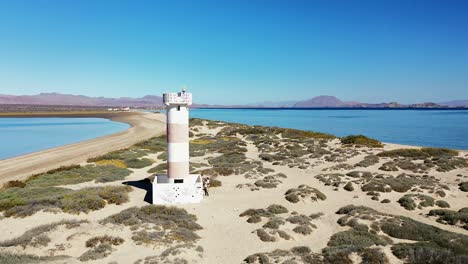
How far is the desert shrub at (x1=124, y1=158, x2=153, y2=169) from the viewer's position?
29344mm

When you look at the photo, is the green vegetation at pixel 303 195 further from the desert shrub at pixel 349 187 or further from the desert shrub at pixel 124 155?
the desert shrub at pixel 124 155

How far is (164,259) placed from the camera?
10.6m

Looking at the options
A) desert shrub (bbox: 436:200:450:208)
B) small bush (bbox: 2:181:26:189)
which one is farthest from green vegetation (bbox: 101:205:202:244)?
desert shrub (bbox: 436:200:450:208)

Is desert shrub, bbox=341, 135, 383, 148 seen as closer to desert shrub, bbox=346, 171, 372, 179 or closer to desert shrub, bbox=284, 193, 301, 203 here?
desert shrub, bbox=346, 171, 372, 179

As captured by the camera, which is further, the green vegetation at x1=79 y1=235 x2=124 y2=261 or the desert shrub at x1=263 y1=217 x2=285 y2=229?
the desert shrub at x1=263 y1=217 x2=285 y2=229

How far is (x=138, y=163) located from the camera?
30156mm

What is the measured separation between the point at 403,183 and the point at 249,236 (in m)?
12.9

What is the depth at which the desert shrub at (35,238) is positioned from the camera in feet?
39.2

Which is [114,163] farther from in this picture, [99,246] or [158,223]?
[99,246]

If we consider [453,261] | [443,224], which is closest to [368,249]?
[453,261]

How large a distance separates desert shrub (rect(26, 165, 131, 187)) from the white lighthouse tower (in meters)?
8.14

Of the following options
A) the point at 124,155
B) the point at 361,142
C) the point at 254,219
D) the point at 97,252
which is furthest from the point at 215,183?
the point at 361,142

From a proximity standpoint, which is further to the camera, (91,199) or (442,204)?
(91,199)

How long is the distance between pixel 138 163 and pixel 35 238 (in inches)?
708
